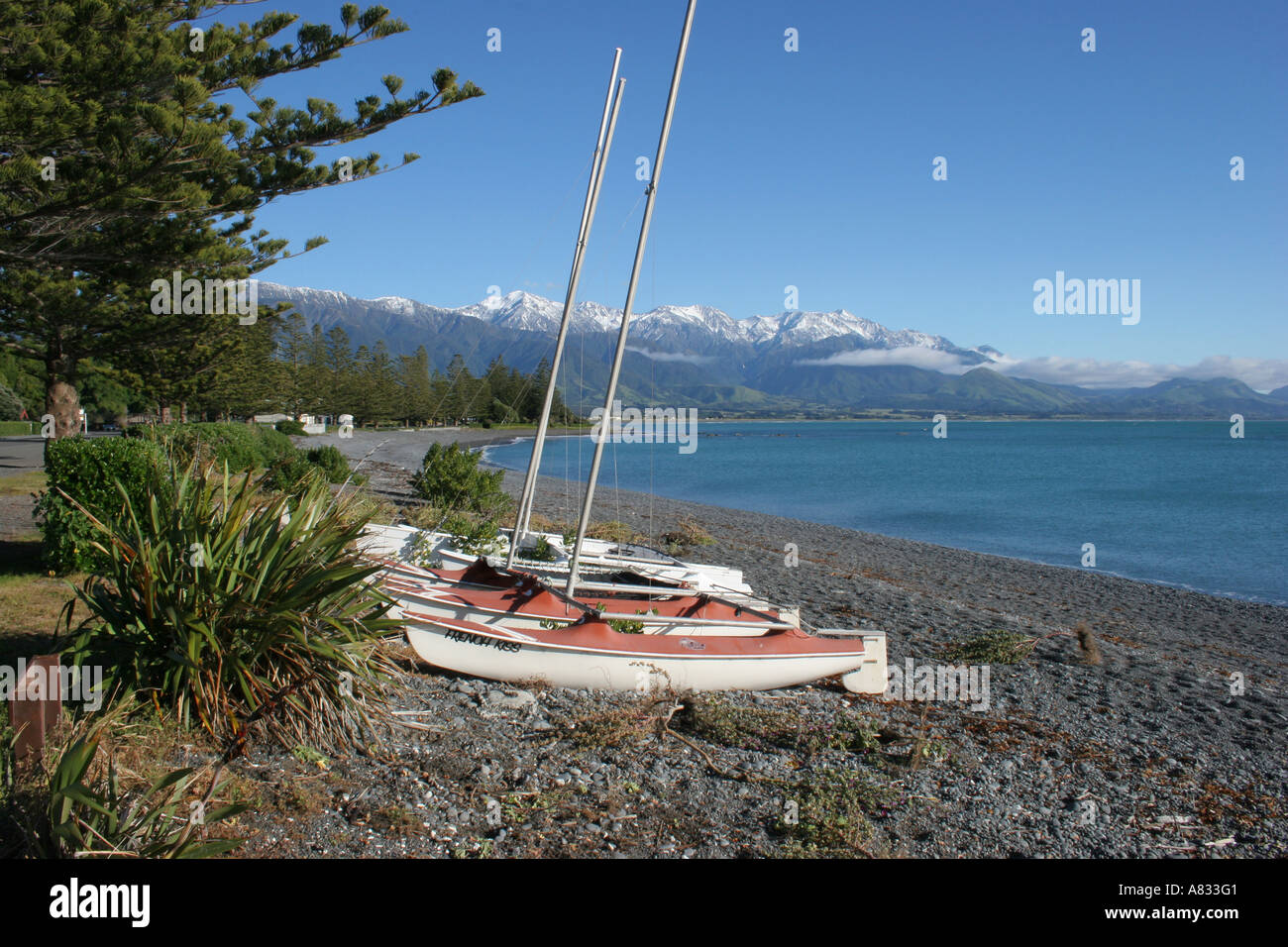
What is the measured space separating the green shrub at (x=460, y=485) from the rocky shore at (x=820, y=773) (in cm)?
1143

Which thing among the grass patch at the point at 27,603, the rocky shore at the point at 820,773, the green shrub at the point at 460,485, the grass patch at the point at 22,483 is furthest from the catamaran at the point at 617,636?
the grass patch at the point at 22,483

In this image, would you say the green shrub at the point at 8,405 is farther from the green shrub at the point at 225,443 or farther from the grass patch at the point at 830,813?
the grass patch at the point at 830,813

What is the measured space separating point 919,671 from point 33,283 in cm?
1575

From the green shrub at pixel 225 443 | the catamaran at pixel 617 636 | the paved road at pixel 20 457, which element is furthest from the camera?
the paved road at pixel 20 457

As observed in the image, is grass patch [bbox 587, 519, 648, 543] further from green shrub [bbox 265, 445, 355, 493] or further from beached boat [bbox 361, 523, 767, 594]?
beached boat [bbox 361, 523, 767, 594]

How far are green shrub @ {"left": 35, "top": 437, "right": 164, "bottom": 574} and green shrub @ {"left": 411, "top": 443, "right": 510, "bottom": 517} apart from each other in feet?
32.4

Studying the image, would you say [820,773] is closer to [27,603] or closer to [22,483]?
[27,603]

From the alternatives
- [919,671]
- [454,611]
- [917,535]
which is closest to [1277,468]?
[917,535]

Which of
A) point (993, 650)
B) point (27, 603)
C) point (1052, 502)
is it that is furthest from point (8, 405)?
point (993, 650)

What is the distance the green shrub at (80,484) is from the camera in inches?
354

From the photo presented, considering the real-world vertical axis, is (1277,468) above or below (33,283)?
below

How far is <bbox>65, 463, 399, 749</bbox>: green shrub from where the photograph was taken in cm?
536
